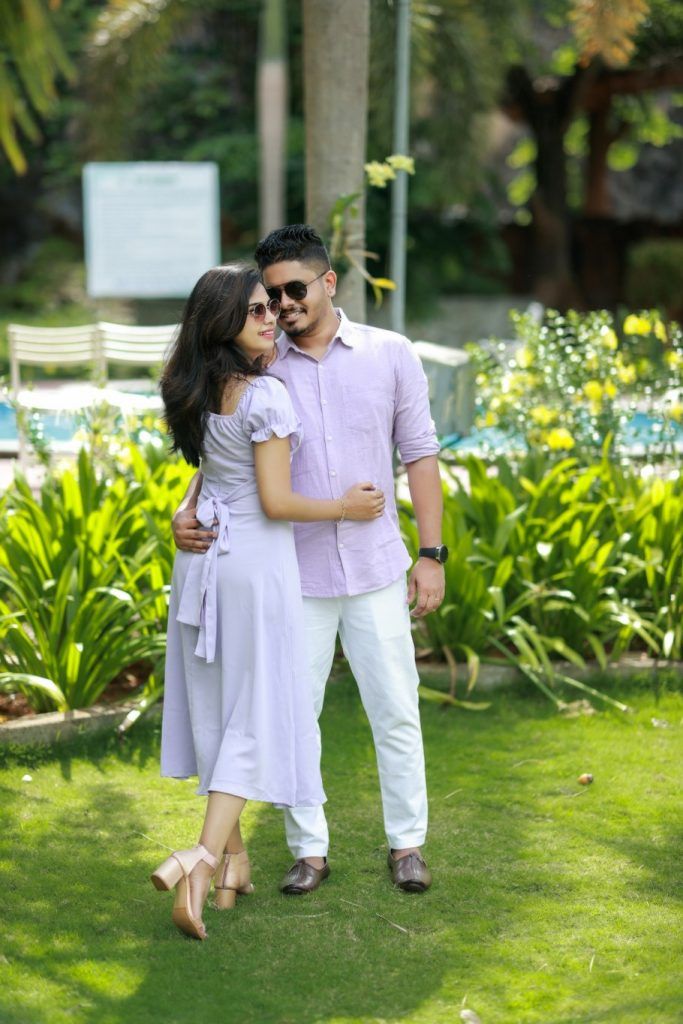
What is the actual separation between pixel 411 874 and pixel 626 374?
9.68 feet

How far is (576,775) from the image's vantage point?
4332mm

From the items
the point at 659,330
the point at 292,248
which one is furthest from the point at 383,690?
the point at 659,330

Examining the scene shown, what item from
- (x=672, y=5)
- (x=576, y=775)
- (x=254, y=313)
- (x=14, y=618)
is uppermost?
(x=672, y=5)

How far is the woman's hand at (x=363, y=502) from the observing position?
3287 mm

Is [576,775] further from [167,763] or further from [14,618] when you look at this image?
[14,618]

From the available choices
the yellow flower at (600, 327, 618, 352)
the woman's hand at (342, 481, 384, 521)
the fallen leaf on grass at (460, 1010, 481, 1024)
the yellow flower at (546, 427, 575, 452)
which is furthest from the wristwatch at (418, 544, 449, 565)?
the yellow flower at (600, 327, 618, 352)

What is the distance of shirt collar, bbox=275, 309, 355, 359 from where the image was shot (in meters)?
3.40

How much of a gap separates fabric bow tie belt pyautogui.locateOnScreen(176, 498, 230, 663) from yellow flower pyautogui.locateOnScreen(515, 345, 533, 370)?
3.03 metres

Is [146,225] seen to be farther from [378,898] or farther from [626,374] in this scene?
[378,898]

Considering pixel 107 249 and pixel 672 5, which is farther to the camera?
pixel 672 5

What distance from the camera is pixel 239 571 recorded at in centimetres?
322

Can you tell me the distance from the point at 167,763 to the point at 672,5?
1531 centimetres

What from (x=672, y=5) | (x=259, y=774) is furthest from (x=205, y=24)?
(x=259, y=774)

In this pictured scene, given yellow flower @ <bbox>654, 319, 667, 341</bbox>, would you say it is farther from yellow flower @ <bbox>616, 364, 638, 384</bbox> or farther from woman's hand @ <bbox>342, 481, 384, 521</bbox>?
woman's hand @ <bbox>342, 481, 384, 521</bbox>
